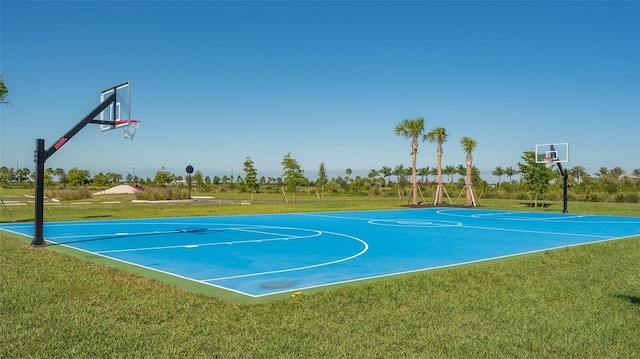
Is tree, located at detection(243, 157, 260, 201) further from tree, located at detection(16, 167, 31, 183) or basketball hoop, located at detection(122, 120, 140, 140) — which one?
tree, located at detection(16, 167, 31, 183)

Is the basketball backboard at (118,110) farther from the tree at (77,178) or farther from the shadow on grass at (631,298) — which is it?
the tree at (77,178)

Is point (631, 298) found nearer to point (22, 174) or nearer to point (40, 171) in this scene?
point (40, 171)

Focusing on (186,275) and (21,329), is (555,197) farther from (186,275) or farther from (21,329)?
(21,329)

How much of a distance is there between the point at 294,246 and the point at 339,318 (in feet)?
22.8

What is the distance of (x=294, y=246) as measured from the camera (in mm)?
12766

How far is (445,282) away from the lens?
26.0ft

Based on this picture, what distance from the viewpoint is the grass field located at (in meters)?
4.80

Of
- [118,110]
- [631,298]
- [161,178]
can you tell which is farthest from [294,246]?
[161,178]

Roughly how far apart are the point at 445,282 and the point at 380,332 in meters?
2.88

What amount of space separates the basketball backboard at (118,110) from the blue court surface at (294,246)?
3.03m

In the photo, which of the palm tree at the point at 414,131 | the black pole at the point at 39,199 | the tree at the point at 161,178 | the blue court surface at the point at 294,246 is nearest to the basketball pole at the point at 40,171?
the black pole at the point at 39,199

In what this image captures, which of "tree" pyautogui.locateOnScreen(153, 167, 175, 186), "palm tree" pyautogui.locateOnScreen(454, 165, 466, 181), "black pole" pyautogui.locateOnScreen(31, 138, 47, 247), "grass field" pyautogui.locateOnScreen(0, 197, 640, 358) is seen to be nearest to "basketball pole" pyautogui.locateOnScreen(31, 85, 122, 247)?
"black pole" pyautogui.locateOnScreen(31, 138, 47, 247)

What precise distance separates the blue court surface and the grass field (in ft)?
3.78

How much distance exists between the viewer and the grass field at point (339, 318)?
4.80 meters
